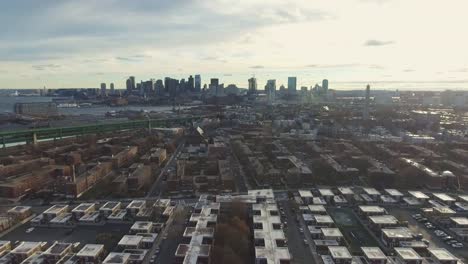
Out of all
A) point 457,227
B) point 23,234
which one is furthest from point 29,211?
point 457,227

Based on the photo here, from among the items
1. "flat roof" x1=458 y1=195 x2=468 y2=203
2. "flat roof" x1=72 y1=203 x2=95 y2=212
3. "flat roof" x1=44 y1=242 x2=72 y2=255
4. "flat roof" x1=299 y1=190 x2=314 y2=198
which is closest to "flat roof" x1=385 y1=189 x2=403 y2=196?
"flat roof" x1=458 y1=195 x2=468 y2=203

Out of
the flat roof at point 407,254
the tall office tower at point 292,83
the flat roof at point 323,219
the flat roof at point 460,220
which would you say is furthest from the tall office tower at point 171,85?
the flat roof at point 407,254

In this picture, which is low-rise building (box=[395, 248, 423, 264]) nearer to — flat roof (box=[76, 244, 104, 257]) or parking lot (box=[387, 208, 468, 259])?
parking lot (box=[387, 208, 468, 259])

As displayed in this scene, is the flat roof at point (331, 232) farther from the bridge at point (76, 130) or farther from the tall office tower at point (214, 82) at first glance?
the tall office tower at point (214, 82)

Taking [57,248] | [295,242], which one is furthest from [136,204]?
[295,242]

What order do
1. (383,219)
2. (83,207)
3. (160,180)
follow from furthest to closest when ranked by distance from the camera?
(160,180), (83,207), (383,219)

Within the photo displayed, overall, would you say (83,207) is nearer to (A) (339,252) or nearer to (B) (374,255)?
(A) (339,252)
